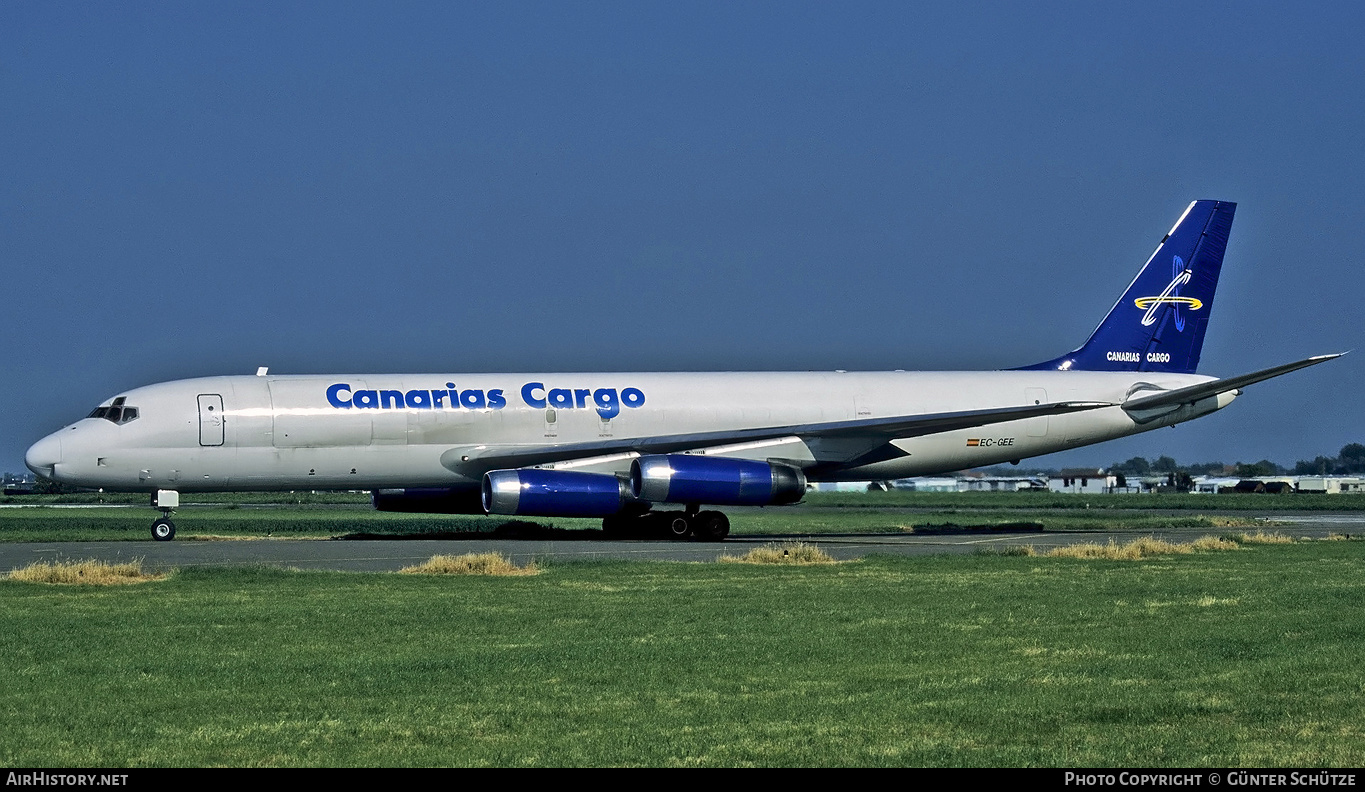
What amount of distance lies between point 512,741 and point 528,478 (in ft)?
66.3

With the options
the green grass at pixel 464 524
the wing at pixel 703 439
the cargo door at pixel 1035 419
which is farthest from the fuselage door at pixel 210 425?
the cargo door at pixel 1035 419

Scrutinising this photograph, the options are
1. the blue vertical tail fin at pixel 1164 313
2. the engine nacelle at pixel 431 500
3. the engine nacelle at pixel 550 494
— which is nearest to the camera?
the engine nacelle at pixel 550 494

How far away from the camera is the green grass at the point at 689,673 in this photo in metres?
8.34

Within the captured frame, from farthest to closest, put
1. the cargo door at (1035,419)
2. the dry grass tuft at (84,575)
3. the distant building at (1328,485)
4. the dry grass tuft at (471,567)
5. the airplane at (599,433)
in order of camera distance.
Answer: the distant building at (1328,485) → the cargo door at (1035,419) → the airplane at (599,433) → the dry grass tuft at (471,567) → the dry grass tuft at (84,575)

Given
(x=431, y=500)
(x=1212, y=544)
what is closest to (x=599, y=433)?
(x=431, y=500)

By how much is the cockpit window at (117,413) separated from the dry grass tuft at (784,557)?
13.4 m

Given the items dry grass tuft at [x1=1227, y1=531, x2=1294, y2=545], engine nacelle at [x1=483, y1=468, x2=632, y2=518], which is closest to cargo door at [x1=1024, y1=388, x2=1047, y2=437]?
dry grass tuft at [x1=1227, y1=531, x2=1294, y2=545]

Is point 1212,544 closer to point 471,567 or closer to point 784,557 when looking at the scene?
point 784,557

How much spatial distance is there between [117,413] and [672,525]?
1125cm

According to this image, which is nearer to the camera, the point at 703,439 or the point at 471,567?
the point at 471,567

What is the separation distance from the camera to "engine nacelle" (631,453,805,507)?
2902 cm

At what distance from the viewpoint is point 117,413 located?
30078mm

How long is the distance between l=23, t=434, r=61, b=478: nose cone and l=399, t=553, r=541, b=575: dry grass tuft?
11.8m

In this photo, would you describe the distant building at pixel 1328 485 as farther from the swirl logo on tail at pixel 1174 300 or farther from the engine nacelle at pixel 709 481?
the engine nacelle at pixel 709 481
